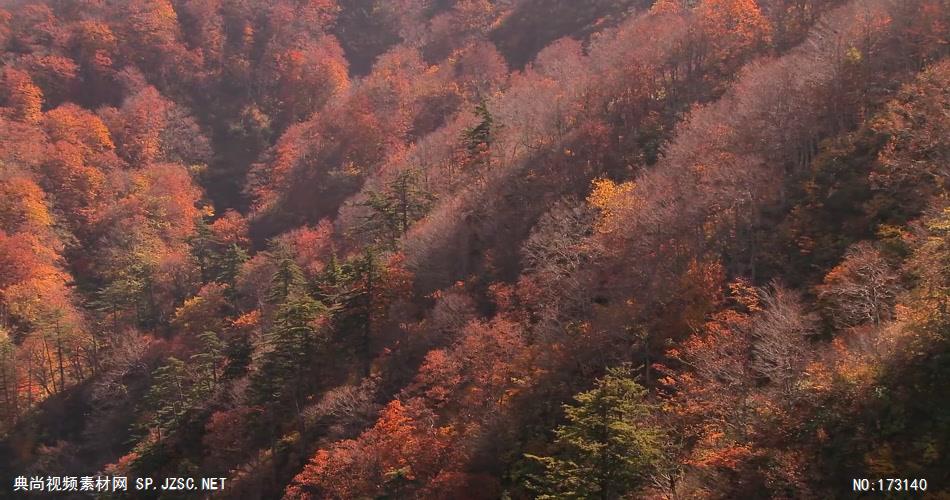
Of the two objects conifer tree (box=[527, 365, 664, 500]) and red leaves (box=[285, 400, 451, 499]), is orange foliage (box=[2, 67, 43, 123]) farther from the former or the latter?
conifer tree (box=[527, 365, 664, 500])

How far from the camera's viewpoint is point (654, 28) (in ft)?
202

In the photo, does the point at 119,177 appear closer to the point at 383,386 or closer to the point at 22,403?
the point at 22,403

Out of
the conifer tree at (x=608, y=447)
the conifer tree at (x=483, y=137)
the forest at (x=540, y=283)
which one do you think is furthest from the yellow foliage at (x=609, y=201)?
the conifer tree at (x=608, y=447)

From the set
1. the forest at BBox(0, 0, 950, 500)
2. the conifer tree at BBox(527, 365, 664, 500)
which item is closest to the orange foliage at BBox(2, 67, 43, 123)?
the forest at BBox(0, 0, 950, 500)

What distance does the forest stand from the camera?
66.6ft

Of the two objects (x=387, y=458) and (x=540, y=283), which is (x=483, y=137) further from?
(x=387, y=458)

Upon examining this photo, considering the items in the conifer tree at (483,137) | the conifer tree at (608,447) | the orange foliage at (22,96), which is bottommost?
the conifer tree at (608,447)

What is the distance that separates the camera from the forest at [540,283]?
20.3m

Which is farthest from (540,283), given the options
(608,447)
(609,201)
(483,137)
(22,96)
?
(22,96)

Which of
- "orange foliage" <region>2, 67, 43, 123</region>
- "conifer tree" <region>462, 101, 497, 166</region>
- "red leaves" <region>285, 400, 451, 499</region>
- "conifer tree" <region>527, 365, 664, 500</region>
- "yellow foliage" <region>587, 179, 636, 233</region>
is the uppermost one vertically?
"orange foliage" <region>2, 67, 43, 123</region>

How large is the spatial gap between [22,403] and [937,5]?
80.5m

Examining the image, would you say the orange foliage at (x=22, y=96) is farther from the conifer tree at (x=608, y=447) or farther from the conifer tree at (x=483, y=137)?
the conifer tree at (x=608, y=447)

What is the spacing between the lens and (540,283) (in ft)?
125

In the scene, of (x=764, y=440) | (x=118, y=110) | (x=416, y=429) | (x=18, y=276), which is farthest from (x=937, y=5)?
(x=118, y=110)
